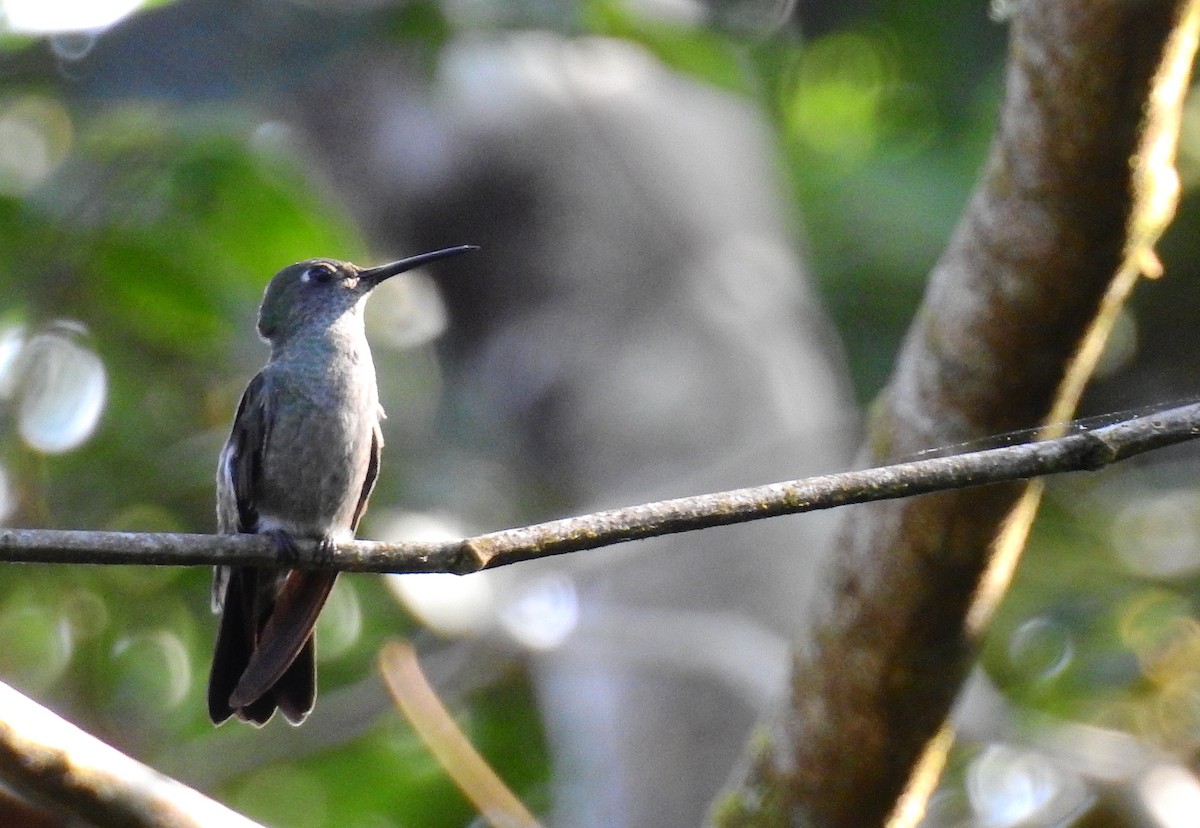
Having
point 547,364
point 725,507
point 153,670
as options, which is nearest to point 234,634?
point 725,507

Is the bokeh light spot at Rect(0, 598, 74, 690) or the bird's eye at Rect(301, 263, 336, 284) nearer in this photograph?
the bird's eye at Rect(301, 263, 336, 284)

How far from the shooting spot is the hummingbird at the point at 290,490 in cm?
347

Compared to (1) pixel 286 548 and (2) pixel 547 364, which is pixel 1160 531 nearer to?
(2) pixel 547 364

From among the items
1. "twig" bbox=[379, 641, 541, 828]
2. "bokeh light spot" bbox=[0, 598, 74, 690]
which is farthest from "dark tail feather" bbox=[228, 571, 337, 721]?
"bokeh light spot" bbox=[0, 598, 74, 690]

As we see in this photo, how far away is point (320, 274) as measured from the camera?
15.1ft

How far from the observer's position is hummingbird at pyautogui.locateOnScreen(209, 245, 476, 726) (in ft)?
11.4

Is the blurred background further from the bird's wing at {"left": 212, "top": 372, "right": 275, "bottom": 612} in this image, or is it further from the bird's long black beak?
the bird's wing at {"left": 212, "top": 372, "right": 275, "bottom": 612}

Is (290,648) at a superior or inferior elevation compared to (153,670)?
superior

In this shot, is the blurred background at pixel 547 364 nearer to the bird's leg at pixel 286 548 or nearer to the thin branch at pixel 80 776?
the bird's leg at pixel 286 548

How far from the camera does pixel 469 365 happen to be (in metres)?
6.47

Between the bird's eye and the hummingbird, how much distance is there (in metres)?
0.27

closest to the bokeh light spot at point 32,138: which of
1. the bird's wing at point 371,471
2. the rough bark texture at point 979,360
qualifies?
the bird's wing at point 371,471

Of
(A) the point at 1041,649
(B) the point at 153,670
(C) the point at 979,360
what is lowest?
(B) the point at 153,670

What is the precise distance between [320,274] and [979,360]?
239 centimetres
